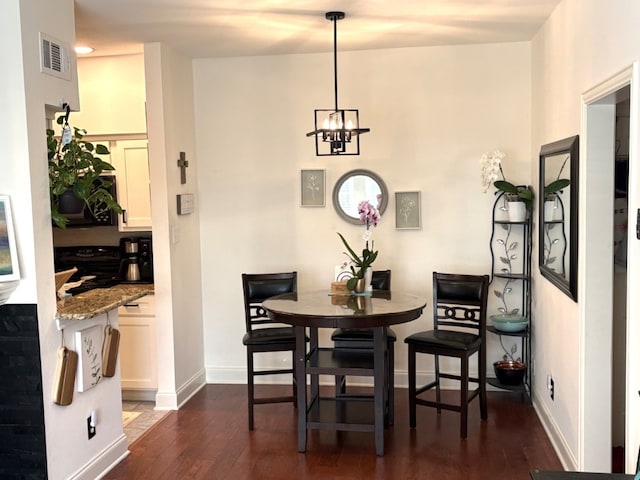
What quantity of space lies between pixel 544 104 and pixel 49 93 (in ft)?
9.77

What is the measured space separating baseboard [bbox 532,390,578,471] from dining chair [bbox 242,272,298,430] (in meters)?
1.61

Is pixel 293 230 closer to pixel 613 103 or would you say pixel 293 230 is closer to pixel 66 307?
pixel 66 307

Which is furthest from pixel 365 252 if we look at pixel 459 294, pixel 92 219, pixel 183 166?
pixel 92 219

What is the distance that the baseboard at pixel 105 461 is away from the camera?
3.40 meters

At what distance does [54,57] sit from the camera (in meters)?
3.22

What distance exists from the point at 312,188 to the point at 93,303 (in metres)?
2.09

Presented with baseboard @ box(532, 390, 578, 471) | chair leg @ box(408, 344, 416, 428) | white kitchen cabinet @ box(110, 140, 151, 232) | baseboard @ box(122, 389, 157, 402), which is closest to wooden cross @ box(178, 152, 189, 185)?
white kitchen cabinet @ box(110, 140, 151, 232)

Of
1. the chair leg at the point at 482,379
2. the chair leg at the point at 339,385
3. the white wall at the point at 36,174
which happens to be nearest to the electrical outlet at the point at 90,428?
the white wall at the point at 36,174

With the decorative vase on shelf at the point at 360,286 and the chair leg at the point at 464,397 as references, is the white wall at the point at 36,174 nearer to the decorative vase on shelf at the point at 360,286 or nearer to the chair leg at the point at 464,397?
the decorative vase on shelf at the point at 360,286

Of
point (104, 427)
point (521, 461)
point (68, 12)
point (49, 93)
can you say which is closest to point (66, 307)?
point (104, 427)

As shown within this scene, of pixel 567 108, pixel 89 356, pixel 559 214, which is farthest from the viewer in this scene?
pixel 559 214

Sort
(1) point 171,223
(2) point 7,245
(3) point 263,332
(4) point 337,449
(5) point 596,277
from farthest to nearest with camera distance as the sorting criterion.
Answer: (1) point 171,223, (3) point 263,332, (4) point 337,449, (5) point 596,277, (2) point 7,245

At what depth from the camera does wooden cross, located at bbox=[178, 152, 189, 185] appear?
4781 millimetres

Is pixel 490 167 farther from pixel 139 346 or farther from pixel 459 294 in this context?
pixel 139 346
